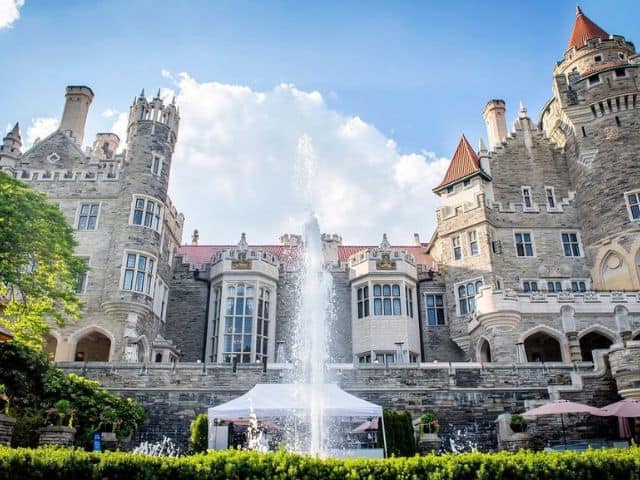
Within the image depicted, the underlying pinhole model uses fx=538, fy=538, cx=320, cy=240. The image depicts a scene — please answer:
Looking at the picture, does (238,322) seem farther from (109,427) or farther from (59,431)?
(59,431)

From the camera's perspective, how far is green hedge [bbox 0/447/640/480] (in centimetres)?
813

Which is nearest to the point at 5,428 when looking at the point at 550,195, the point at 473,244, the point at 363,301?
the point at 363,301

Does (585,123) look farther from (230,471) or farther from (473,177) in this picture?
(230,471)

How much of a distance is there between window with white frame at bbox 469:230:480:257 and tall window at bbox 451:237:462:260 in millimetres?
640

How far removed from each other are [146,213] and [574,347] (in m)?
19.9

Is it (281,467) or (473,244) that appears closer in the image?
(281,467)

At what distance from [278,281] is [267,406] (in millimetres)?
14290

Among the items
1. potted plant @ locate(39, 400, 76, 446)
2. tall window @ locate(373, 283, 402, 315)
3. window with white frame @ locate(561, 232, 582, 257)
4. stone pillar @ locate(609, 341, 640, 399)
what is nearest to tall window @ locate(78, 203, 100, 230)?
potted plant @ locate(39, 400, 76, 446)

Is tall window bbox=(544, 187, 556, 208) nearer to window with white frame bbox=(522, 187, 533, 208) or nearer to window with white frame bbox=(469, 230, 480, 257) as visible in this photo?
window with white frame bbox=(522, 187, 533, 208)

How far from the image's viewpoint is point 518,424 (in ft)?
55.7

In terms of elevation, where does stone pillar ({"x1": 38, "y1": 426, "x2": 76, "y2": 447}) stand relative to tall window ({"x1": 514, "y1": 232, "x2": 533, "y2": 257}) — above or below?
below

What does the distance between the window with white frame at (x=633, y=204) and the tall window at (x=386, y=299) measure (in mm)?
11584

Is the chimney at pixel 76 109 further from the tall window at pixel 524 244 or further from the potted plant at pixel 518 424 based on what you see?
the potted plant at pixel 518 424

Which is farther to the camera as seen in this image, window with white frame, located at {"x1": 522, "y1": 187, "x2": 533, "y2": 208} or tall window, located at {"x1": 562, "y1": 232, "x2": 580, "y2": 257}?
window with white frame, located at {"x1": 522, "y1": 187, "x2": 533, "y2": 208}
